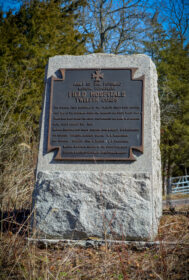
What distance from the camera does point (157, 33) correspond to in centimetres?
1448

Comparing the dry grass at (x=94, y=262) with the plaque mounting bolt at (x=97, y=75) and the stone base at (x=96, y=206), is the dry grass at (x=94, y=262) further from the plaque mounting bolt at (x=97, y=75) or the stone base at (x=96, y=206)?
the plaque mounting bolt at (x=97, y=75)

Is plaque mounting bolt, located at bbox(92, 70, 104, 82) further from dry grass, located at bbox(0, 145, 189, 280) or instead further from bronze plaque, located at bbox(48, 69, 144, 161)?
dry grass, located at bbox(0, 145, 189, 280)

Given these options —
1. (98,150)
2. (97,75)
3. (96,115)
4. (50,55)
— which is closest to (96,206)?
(98,150)

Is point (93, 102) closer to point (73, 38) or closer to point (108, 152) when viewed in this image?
point (108, 152)

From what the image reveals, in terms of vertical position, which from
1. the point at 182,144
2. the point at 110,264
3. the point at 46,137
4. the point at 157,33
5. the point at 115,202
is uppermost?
the point at 157,33

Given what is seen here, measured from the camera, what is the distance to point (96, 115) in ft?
12.2

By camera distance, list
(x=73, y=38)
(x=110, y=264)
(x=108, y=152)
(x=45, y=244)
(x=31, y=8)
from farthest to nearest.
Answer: (x=73, y=38) < (x=31, y=8) < (x=108, y=152) < (x=45, y=244) < (x=110, y=264)

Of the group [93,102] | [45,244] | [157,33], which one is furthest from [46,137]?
[157,33]

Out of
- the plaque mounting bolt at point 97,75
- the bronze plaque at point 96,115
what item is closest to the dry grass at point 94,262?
the bronze plaque at point 96,115

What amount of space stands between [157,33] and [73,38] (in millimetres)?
6752

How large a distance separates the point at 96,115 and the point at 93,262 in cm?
166

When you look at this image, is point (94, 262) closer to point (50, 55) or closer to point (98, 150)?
point (98, 150)

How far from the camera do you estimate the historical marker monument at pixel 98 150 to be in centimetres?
340

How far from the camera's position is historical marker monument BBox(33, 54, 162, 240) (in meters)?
3.40
